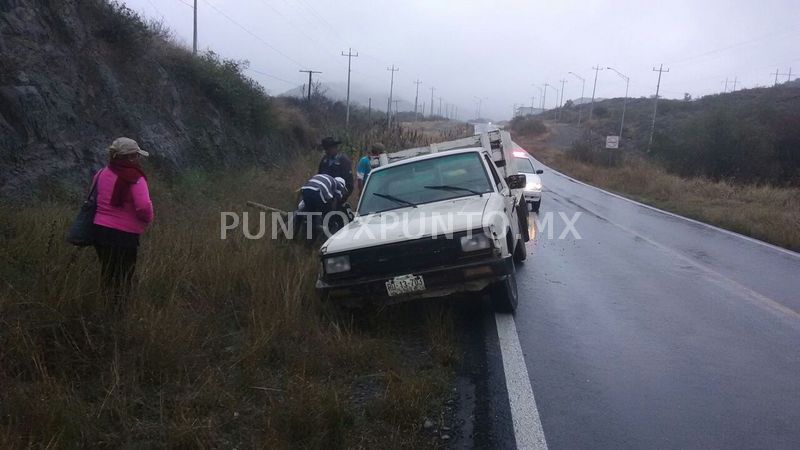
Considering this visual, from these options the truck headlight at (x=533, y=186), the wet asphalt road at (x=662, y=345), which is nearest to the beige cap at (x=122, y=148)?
the wet asphalt road at (x=662, y=345)

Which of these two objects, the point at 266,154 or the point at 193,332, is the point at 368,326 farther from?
the point at 266,154

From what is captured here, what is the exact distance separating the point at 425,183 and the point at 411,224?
53.7 inches

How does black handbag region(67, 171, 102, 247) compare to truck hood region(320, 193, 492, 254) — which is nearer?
black handbag region(67, 171, 102, 247)

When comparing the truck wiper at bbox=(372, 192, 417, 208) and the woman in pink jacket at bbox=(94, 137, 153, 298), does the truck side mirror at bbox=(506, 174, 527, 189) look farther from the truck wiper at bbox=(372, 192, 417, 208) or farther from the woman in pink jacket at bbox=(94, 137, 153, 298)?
the woman in pink jacket at bbox=(94, 137, 153, 298)

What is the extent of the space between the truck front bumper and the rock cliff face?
4361 millimetres

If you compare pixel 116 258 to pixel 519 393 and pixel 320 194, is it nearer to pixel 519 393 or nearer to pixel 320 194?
pixel 519 393

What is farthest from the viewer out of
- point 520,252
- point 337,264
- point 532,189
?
point 532,189

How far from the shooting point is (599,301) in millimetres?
6871

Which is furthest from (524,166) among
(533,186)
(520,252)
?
(520,252)

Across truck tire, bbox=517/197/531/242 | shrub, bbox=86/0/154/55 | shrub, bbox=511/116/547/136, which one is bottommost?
truck tire, bbox=517/197/531/242

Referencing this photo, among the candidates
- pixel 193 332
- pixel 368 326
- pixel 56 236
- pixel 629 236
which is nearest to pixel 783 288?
pixel 629 236

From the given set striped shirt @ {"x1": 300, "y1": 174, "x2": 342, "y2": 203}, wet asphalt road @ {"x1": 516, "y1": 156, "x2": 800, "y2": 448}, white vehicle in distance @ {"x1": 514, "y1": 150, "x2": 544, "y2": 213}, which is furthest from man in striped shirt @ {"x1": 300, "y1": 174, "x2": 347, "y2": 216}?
white vehicle in distance @ {"x1": 514, "y1": 150, "x2": 544, "y2": 213}

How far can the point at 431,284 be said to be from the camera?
213 inches

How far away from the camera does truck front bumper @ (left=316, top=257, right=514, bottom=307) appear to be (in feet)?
17.6
